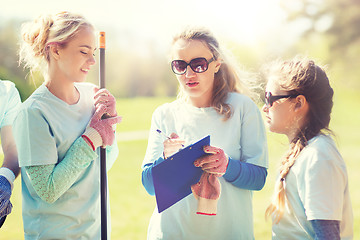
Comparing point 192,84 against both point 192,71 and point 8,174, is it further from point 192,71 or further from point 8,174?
point 8,174

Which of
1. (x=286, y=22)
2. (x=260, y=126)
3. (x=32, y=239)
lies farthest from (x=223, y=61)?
(x=286, y=22)

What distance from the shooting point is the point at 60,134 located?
1.82 m

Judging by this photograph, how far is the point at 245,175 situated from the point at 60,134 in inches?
32.8

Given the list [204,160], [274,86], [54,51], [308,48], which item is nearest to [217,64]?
[274,86]

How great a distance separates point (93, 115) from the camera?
6.26 ft

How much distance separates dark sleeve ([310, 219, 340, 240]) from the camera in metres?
1.52

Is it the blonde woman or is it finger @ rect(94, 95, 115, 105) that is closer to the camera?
the blonde woman

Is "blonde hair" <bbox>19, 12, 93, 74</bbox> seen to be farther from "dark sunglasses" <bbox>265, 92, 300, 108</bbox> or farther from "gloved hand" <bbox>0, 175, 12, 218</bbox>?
"dark sunglasses" <bbox>265, 92, 300, 108</bbox>

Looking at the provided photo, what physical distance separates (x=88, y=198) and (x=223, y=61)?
0.93 m

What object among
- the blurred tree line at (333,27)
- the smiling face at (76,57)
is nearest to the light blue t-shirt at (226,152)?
the smiling face at (76,57)

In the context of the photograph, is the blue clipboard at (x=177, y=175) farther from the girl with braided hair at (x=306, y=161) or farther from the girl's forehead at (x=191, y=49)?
the girl's forehead at (x=191, y=49)

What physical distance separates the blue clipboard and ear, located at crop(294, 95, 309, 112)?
446 millimetres

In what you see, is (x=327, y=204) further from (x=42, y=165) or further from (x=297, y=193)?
(x=42, y=165)

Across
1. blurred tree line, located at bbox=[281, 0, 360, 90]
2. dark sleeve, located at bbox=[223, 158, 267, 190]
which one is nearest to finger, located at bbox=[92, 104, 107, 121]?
dark sleeve, located at bbox=[223, 158, 267, 190]
